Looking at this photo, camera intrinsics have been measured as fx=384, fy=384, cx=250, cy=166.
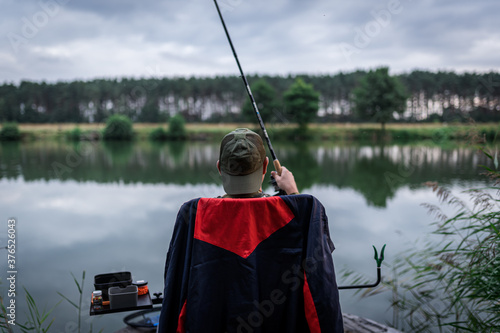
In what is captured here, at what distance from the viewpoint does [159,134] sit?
156 ft

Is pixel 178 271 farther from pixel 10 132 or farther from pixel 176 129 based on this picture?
pixel 10 132

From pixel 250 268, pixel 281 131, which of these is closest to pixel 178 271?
pixel 250 268

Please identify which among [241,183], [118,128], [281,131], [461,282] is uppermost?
[118,128]

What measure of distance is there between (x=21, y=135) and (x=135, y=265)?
160ft

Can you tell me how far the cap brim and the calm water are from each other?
3172mm

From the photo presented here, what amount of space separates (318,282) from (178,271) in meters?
0.56

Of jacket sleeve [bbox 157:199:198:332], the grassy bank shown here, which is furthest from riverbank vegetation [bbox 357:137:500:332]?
the grassy bank

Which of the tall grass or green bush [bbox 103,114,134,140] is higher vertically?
green bush [bbox 103,114,134,140]

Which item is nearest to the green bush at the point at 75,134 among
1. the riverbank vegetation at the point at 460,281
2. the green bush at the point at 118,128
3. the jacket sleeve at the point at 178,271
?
the green bush at the point at 118,128

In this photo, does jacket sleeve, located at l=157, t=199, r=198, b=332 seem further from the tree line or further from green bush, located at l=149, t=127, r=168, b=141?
green bush, located at l=149, t=127, r=168, b=141

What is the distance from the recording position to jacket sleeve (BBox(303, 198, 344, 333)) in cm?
150

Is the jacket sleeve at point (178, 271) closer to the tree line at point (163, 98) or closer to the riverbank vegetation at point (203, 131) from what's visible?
the riverbank vegetation at point (203, 131)

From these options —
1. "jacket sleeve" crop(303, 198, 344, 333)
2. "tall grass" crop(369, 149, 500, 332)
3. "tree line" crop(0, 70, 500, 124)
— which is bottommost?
"tall grass" crop(369, 149, 500, 332)

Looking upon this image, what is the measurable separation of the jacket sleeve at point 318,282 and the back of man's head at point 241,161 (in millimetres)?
273
